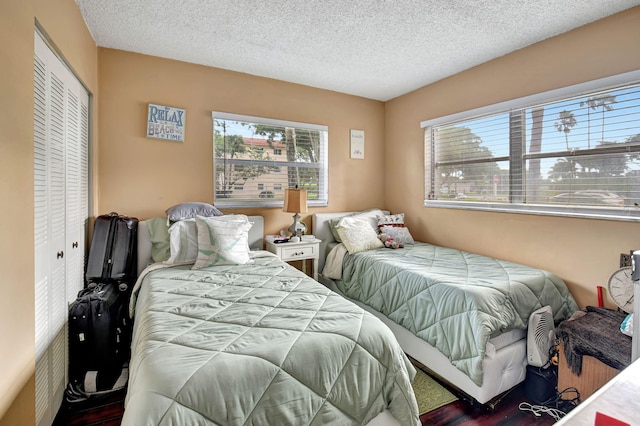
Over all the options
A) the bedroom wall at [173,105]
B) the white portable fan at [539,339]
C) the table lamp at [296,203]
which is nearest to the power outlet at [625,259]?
the white portable fan at [539,339]

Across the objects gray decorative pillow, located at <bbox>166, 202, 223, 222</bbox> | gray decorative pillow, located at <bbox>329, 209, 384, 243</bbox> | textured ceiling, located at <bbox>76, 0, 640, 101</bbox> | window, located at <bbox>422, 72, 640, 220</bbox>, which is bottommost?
gray decorative pillow, located at <bbox>329, 209, 384, 243</bbox>

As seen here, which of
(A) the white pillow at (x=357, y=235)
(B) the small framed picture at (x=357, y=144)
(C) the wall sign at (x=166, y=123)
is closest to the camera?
(C) the wall sign at (x=166, y=123)

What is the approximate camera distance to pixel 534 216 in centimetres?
267

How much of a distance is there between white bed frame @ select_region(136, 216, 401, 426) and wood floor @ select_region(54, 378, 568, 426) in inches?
22.3

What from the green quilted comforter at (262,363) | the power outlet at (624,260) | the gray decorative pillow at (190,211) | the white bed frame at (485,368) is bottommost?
the white bed frame at (485,368)

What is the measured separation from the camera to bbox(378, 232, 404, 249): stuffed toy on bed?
3296 millimetres

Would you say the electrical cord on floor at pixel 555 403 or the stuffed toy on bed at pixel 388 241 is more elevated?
the stuffed toy on bed at pixel 388 241

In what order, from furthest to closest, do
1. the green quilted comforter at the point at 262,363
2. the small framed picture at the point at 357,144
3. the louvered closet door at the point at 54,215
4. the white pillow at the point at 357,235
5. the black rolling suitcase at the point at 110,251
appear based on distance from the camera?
the small framed picture at the point at 357,144 < the white pillow at the point at 357,235 < the black rolling suitcase at the point at 110,251 < the louvered closet door at the point at 54,215 < the green quilted comforter at the point at 262,363

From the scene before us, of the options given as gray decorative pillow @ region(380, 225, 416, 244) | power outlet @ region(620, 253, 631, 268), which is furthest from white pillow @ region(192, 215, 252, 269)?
power outlet @ region(620, 253, 631, 268)

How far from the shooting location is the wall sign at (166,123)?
9.41 ft

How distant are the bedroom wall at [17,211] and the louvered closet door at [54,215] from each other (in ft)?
0.41

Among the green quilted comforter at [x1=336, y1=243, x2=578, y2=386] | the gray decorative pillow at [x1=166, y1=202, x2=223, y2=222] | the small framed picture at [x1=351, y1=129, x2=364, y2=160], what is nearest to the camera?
the green quilted comforter at [x1=336, y1=243, x2=578, y2=386]

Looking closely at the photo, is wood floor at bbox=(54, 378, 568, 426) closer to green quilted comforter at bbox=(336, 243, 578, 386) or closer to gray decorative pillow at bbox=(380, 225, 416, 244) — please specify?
green quilted comforter at bbox=(336, 243, 578, 386)

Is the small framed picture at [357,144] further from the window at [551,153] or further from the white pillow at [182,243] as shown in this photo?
the white pillow at [182,243]
